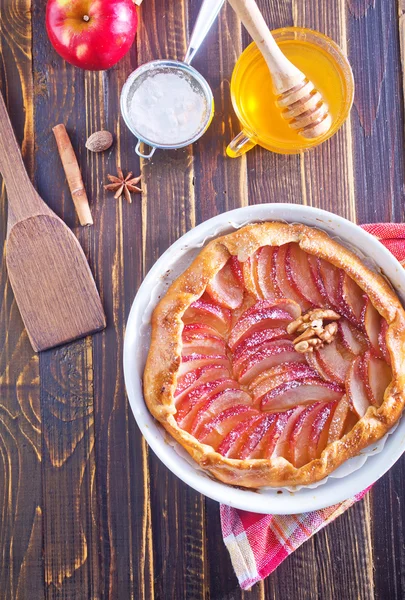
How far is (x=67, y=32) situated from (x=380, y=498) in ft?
6.71

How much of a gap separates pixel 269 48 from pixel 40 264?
3.70 ft

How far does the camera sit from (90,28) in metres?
2.21

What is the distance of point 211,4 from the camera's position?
2.28 meters

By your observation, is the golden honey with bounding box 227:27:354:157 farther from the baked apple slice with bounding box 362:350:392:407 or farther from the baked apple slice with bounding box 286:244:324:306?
the baked apple slice with bounding box 362:350:392:407

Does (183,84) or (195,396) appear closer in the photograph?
(195,396)

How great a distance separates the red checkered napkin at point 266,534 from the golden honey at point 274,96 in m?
0.50

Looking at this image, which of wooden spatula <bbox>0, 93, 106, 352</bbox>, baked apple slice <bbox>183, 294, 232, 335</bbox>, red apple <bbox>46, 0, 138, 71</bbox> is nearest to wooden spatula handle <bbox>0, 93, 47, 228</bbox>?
wooden spatula <bbox>0, 93, 106, 352</bbox>

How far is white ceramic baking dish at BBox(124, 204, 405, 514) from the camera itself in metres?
2.01

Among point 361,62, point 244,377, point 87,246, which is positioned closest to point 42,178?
point 87,246

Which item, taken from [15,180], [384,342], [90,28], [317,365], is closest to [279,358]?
[317,365]

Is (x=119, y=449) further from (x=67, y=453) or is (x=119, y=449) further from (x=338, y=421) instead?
(x=338, y=421)

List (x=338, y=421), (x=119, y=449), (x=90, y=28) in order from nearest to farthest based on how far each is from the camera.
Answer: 1. (x=338, y=421)
2. (x=90, y=28)
3. (x=119, y=449)

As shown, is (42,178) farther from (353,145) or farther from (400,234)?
(400,234)

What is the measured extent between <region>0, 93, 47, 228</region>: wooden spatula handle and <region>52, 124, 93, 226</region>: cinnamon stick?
13cm
